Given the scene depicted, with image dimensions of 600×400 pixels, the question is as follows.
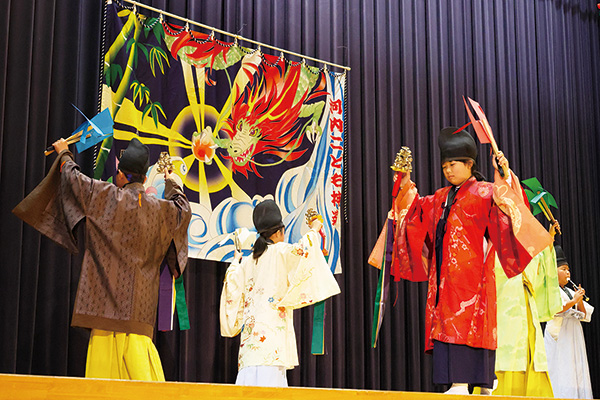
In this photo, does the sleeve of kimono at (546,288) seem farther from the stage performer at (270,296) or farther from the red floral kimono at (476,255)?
the stage performer at (270,296)

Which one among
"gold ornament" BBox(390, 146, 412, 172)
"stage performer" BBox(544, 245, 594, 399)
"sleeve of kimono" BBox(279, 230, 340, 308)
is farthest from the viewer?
"stage performer" BBox(544, 245, 594, 399)

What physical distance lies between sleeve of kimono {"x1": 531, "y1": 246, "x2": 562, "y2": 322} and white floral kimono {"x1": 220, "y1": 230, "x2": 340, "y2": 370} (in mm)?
1312

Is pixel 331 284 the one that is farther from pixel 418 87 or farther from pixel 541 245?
pixel 418 87

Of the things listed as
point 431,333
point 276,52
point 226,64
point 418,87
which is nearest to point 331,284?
point 431,333

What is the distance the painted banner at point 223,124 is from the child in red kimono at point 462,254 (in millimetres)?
1269

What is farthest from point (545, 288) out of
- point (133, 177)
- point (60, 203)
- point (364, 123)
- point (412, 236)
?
point (60, 203)

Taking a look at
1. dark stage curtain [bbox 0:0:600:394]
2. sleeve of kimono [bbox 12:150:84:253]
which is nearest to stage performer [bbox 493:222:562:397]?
dark stage curtain [bbox 0:0:600:394]

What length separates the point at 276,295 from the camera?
3.66 meters

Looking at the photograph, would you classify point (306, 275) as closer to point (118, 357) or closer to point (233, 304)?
point (233, 304)

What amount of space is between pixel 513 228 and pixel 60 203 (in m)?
2.01

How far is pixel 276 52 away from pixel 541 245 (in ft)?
8.82

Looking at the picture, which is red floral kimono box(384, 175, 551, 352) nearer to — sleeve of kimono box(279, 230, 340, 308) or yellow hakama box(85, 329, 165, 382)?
sleeve of kimono box(279, 230, 340, 308)

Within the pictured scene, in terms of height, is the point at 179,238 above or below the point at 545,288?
above

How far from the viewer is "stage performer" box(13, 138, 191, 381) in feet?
10.7
